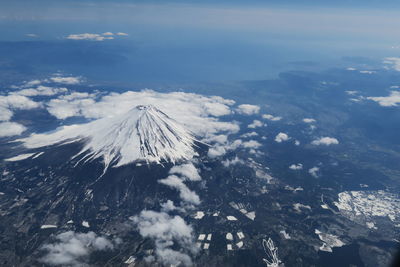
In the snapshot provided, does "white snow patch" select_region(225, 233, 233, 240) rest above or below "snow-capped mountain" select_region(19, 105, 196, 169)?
below

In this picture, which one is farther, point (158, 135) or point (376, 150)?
point (376, 150)

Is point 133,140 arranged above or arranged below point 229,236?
above

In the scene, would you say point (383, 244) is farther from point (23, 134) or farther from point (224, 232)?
point (23, 134)

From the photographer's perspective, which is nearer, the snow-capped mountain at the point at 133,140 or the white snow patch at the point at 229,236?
the white snow patch at the point at 229,236

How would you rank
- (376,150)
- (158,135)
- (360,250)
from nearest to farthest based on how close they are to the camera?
(360,250)
(158,135)
(376,150)

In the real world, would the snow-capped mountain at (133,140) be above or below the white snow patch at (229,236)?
above

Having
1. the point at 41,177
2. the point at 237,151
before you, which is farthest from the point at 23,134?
the point at 237,151

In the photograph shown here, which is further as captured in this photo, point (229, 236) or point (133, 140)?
point (133, 140)

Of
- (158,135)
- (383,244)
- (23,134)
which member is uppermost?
(158,135)
